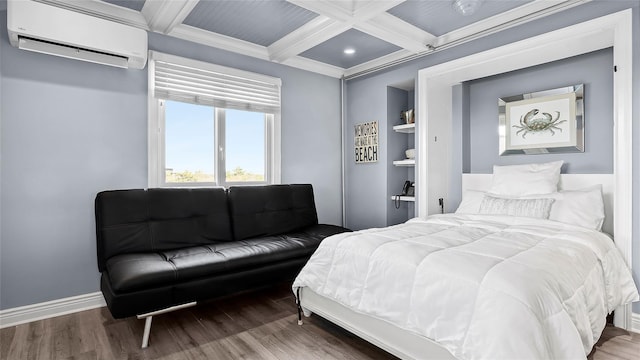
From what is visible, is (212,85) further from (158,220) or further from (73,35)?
(158,220)

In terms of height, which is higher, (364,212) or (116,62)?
(116,62)

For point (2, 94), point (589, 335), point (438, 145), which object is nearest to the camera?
point (589, 335)

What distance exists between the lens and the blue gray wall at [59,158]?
2510 millimetres

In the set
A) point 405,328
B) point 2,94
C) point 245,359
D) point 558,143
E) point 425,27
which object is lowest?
point 245,359

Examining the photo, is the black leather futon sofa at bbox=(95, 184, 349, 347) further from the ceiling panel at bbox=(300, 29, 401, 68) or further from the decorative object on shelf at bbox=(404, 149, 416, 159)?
the ceiling panel at bbox=(300, 29, 401, 68)

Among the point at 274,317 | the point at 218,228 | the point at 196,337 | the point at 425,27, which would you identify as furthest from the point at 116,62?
the point at 425,27

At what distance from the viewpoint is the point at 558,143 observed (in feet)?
10.5

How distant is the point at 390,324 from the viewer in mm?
1868

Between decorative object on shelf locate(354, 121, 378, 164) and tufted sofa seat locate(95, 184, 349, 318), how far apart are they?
1.17m

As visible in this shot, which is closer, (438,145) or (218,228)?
(218,228)

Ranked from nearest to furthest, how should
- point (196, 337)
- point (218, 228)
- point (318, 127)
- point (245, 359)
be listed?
point (245, 359)
point (196, 337)
point (218, 228)
point (318, 127)

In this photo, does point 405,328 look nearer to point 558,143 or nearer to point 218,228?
point 218,228

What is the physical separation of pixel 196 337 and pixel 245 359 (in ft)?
1.55

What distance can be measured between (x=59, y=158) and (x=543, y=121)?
14.0 ft
